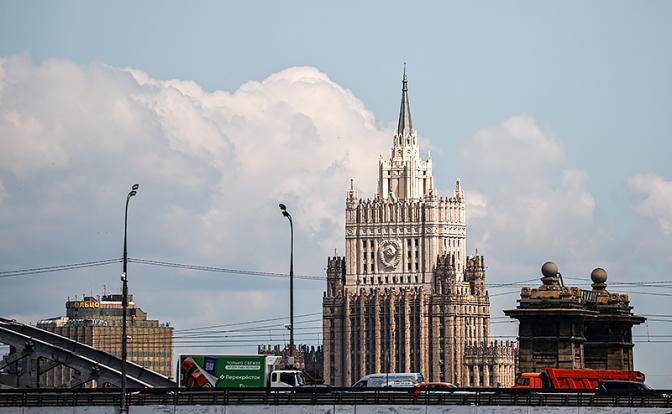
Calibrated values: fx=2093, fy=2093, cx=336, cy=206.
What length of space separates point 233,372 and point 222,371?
33.6 inches

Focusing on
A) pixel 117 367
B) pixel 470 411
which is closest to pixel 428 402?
pixel 470 411

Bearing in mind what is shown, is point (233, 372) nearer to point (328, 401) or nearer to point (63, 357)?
point (63, 357)

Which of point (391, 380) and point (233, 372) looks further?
point (391, 380)

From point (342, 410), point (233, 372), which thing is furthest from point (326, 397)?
point (233, 372)

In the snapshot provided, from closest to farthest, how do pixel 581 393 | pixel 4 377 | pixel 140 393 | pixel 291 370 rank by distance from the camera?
1. pixel 581 393
2. pixel 140 393
3. pixel 291 370
4. pixel 4 377

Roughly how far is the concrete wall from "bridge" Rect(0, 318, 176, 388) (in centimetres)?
3138

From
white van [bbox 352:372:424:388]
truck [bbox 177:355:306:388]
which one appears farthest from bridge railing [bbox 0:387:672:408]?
white van [bbox 352:372:424:388]

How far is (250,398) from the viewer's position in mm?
93312

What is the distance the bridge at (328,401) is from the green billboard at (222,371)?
56.6 feet

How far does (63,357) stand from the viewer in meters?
130

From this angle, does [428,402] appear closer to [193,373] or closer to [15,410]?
[15,410]

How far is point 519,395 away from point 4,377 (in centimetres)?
5331

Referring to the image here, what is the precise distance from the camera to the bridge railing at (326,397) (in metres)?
88.6

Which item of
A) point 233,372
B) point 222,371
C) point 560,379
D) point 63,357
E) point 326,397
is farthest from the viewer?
point 63,357
